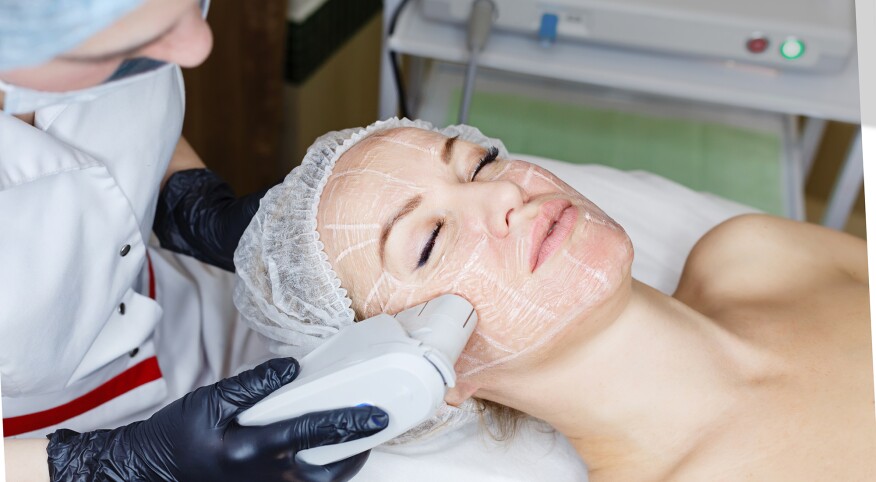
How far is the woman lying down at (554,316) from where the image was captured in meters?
1.06

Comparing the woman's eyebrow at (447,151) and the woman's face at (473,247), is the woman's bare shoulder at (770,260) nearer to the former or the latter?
the woman's face at (473,247)

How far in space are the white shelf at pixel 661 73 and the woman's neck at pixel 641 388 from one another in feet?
2.00

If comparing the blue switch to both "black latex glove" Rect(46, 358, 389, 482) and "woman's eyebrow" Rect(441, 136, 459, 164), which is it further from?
"black latex glove" Rect(46, 358, 389, 482)

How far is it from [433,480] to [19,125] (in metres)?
0.76

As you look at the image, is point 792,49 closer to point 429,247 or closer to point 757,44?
point 757,44

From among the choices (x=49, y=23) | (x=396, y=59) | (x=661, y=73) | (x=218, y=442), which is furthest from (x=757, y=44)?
(x=49, y=23)

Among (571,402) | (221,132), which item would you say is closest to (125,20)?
(571,402)

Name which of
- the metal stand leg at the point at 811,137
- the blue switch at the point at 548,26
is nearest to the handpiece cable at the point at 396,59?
the blue switch at the point at 548,26

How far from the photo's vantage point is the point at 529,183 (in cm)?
113

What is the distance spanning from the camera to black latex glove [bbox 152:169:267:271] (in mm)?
1313

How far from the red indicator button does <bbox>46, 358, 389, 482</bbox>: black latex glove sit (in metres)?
1.13

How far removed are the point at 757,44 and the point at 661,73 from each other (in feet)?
0.62

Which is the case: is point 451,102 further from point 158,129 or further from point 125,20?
point 125,20

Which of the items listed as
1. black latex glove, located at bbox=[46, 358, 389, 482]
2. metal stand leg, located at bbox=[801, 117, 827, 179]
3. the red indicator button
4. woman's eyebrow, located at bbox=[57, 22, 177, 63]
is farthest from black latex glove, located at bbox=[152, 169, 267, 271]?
metal stand leg, located at bbox=[801, 117, 827, 179]
